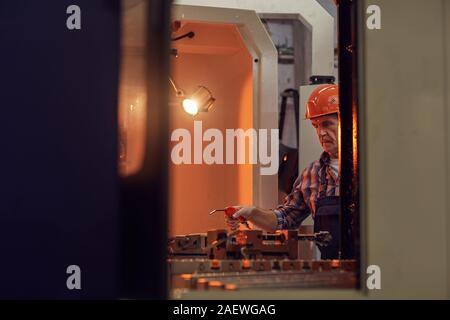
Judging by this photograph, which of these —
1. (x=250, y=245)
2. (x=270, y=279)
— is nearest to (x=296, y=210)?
(x=250, y=245)

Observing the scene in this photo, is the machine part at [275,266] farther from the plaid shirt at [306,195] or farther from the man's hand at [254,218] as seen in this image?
the plaid shirt at [306,195]

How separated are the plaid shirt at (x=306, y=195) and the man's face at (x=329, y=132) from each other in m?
0.07

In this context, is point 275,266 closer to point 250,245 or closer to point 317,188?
point 250,245

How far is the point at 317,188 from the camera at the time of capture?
15.4 feet

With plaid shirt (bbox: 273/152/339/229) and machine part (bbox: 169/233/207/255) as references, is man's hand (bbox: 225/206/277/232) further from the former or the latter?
machine part (bbox: 169/233/207/255)

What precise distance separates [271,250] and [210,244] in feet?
0.82

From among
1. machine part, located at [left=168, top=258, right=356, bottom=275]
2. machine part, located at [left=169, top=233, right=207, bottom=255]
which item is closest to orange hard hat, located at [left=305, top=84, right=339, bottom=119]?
machine part, located at [left=169, top=233, right=207, bottom=255]

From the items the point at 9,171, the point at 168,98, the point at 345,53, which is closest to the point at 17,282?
the point at 9,171

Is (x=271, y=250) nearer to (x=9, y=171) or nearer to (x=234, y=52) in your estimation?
(x=9, y=171)

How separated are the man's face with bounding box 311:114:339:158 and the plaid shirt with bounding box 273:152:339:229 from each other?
0.07 metres

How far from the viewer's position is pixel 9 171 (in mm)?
1866

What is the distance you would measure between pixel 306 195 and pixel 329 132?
43 centimetres

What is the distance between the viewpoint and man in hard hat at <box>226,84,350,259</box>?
4.33m

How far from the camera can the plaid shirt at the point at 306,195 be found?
15.2 feet
